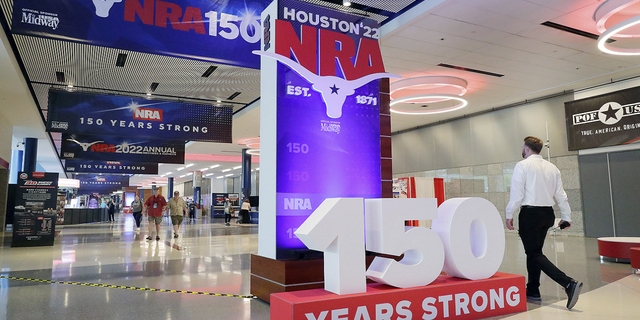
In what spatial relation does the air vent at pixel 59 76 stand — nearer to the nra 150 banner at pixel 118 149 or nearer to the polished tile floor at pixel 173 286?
the nra 150 banner at pixel 118 149

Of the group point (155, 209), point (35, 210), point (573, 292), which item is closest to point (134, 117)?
point (155, 209)

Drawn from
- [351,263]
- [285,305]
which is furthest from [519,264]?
[285,305]

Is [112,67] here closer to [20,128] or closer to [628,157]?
[20,128]

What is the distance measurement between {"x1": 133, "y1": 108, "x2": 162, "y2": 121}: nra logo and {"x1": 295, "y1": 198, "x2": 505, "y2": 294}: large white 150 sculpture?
6.74 meters

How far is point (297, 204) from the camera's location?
366 cm

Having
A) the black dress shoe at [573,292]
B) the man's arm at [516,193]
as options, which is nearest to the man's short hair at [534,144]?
the man's arm at [516,193]

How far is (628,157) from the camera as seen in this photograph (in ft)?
34.1

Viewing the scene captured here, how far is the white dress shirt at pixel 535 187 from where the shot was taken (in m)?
3.75

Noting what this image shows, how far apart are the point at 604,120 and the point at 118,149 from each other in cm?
1325

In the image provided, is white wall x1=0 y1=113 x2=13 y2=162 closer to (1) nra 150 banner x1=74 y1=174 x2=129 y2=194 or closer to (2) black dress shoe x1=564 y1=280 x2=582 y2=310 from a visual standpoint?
(2) black dress shoe x1=564 y1=280 x2=582 y2=310

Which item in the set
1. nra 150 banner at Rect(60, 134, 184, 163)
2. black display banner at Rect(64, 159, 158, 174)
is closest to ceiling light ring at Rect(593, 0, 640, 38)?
nra 150 banner at Rect(60, 134, 184, 163)

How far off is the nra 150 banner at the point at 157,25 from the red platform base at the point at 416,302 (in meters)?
2.90

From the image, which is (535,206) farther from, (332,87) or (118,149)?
(118,149)

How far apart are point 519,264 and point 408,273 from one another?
3.90m
